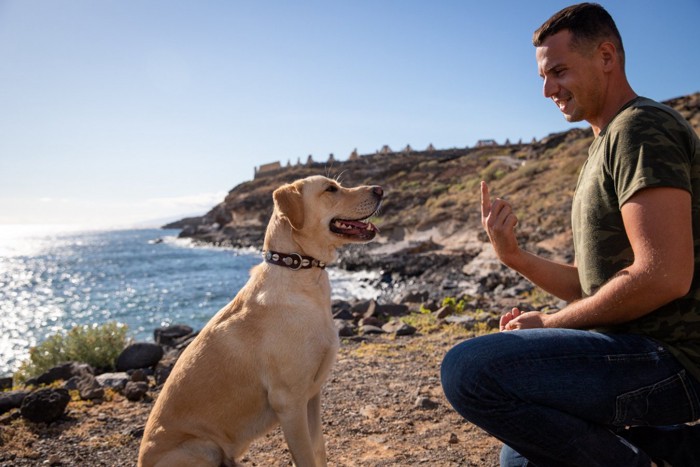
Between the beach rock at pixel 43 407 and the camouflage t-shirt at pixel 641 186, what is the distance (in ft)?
19.4

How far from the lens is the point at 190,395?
356 cm

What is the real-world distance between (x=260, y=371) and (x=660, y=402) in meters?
2.43

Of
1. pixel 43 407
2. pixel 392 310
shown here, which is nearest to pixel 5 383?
pixel 43 407

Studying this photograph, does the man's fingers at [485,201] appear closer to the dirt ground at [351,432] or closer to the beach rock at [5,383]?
the dirt ground at [351,432]

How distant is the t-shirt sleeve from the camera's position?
96.0 inches

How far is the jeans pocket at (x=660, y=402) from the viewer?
8.43 feet

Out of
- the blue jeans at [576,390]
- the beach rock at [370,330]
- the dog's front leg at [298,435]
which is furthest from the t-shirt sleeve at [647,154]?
the beach rock at [370,330]

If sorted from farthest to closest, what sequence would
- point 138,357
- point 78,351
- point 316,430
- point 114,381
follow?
point 78,351 < point 138,357 < point 114,381 < point 316,430

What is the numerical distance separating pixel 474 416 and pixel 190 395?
196 cm

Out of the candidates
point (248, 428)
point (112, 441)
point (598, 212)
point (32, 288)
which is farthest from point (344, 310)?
point (32, 288)

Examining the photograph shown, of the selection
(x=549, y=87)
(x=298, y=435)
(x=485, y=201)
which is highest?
(x=549, y=87)

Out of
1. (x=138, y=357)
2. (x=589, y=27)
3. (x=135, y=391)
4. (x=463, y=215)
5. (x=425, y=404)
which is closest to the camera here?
(x=589, y=27)

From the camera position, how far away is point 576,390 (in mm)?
2602

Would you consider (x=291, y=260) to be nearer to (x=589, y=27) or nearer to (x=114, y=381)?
(x=589, y=27)
